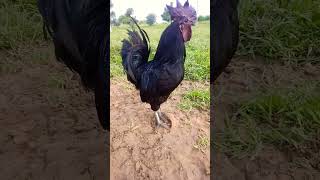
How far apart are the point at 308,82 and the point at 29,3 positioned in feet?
8.13

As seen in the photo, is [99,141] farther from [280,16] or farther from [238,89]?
[280,16]

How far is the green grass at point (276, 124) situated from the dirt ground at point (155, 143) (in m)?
0.35

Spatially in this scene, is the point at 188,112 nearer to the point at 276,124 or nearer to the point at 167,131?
the point at 167,131

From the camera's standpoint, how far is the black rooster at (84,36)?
1683mm

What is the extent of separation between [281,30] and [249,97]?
974 millimetres

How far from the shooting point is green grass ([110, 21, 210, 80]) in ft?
4.83

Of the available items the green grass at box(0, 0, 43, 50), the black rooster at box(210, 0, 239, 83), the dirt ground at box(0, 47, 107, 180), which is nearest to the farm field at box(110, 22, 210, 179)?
the black rooster at box(210, 0, 239, 83)

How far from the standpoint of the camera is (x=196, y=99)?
1.78m

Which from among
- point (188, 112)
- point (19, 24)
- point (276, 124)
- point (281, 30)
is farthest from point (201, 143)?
point (19, 24)

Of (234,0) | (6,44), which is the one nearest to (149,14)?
(234,0)

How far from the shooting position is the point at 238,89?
107 inches

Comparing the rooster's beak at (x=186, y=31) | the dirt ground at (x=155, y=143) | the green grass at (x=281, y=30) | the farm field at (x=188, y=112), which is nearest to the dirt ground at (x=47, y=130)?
the farm field at (x=188, y=112)

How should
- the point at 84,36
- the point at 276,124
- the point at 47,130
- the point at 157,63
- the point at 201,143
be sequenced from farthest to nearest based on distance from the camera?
the point at 276,124, the point at 47,130, the point at 201,143, the point at 84,36, the point at 157,63

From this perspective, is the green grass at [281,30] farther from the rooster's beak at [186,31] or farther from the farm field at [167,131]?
the rooster's beak at [186,31]
